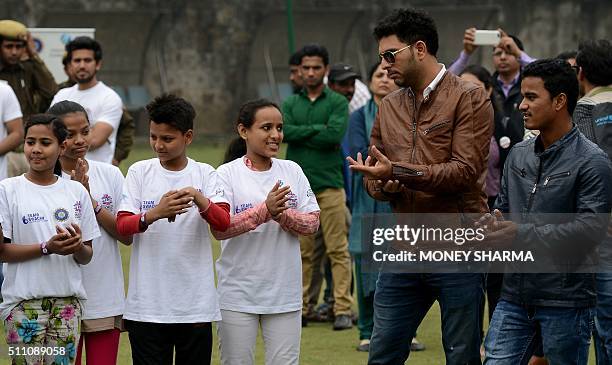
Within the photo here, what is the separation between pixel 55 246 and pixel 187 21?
23342mm

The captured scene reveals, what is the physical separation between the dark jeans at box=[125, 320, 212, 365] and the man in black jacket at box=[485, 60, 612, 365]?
1467 mm

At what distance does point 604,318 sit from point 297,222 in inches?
→ 67.2

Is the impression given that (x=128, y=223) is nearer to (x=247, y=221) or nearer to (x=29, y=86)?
(x=247, y=221)

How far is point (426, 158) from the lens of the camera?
5.79 metres

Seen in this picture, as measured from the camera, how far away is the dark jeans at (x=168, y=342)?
6.00 meters

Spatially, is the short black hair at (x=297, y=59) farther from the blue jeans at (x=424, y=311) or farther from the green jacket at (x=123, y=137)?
the blue jeans at (x=424, y=311)

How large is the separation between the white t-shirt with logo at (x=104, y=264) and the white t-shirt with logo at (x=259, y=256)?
549mm

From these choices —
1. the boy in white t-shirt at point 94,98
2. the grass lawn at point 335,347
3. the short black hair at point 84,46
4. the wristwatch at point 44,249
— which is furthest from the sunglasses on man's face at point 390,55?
the short black hair at point 84,46

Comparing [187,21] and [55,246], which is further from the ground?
[187,21]

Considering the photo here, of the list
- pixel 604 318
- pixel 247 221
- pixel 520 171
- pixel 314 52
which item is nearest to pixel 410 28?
pixel 520 171

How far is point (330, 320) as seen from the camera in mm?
9945

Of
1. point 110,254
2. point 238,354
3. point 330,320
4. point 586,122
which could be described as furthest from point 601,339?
point 330,320

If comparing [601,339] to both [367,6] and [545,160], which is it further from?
[367,6]

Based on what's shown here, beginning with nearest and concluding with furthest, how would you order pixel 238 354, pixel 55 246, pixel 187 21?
1. pixel 55 246
2. pixel 238 354
3. pixel 187 21
